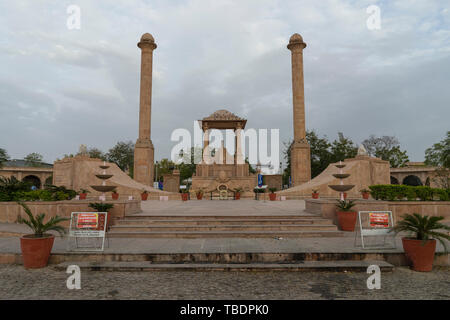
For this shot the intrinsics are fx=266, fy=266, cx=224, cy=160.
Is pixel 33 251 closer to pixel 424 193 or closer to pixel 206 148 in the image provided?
pixel 424 193

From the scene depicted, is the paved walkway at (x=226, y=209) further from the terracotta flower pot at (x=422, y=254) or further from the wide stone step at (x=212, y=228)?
the terracotta flower pot at (x=422, y=254)

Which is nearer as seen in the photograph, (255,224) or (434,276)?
(434,276)

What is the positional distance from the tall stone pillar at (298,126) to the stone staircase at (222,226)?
2197 cm

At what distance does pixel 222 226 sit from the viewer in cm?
958

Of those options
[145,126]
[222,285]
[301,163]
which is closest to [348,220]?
[222,285]

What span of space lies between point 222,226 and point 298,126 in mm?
25713

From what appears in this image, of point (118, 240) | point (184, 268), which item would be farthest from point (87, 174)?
point (184, 268)

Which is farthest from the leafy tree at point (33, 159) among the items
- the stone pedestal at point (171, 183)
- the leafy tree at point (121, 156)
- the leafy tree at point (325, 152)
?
the leafy tree at point (325, 152)

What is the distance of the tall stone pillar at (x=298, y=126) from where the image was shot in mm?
32031
